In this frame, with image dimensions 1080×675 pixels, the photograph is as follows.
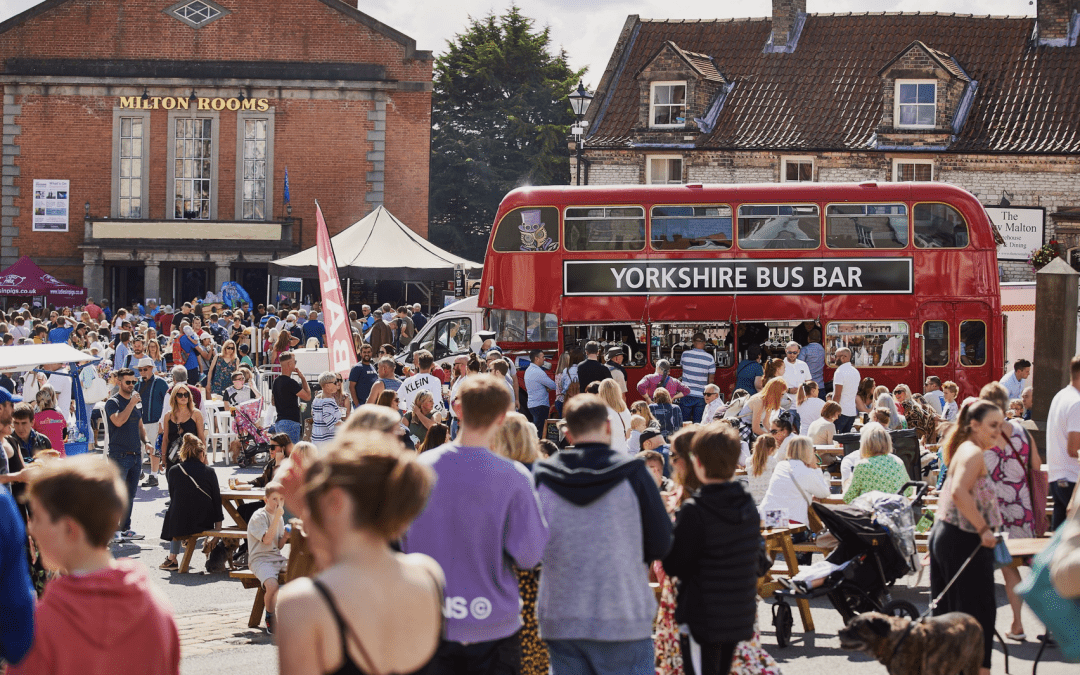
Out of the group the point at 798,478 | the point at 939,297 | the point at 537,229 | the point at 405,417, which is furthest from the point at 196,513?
the point at 939,297

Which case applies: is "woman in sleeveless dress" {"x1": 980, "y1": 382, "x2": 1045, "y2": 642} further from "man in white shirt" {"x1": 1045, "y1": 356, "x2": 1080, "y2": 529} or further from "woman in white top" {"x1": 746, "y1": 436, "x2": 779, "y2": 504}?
"woman in white top" {"x1": 746, "y1": 436, "x2": 779, "y2": 504}

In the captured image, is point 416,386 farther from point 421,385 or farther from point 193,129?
point 193,129

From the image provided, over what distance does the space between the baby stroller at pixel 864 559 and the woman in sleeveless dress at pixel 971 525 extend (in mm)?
1163

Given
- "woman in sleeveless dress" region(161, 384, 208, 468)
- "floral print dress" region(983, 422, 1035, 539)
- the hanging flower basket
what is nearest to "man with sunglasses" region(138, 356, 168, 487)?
"woman in sleeveless dress" region(161, 384, 208, 468)

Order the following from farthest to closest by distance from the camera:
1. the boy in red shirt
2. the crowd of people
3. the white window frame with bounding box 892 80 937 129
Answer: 1. the white window frame with bounding box 892 80 937 129
2. the boy in red shirt
3. the crowd of people

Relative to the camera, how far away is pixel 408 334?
2417 centimetres

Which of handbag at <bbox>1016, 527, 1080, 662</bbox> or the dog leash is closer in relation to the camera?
handbag at <bbox>1016, 527, 1080, 662</bbox>

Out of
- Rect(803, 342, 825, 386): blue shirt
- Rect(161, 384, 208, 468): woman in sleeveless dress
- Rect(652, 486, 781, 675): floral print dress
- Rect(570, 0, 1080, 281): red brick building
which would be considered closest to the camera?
Rect(652, 486, 781, 675): floral print dress

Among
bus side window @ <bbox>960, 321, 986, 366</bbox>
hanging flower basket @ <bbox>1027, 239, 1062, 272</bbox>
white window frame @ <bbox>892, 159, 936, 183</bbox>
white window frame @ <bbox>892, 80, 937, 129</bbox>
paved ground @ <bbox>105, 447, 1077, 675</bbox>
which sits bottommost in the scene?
paved ground @ <bbox>105, 447, 1077, 675</bbox>

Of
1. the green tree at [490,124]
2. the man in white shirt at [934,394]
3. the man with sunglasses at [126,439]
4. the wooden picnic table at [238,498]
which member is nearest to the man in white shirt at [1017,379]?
the man in white shirt at [934,394]

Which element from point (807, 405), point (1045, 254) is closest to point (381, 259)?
point (807, 405)

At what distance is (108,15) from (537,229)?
2479 centimetres

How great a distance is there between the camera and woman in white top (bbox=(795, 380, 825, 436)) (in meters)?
13.8

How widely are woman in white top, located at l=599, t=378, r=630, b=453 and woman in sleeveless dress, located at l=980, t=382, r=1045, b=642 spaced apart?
316cm
